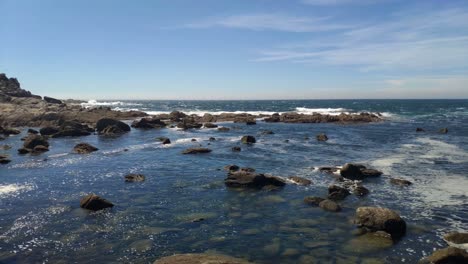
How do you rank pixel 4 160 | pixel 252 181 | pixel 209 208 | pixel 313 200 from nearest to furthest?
pixel 209 208 < pixel 313 200 < pixel 252 181 < pixel 4 160

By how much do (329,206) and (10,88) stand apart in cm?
11287

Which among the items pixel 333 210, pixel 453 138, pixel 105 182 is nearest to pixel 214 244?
pixel 333 210

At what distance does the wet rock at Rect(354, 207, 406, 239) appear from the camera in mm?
17266

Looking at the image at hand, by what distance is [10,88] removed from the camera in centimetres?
10869

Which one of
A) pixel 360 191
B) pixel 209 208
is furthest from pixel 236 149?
pixel 209 208

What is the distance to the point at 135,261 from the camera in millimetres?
14492

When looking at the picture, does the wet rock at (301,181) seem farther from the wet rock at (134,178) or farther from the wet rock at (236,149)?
the wet rock at (236,149)

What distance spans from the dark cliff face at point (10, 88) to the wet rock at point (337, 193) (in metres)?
92.1

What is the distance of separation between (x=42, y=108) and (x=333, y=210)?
77.0 meters

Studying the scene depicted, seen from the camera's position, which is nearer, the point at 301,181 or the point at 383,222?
the point at 383,222

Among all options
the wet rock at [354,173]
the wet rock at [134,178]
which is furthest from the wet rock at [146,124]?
the wet rock at [354,173]

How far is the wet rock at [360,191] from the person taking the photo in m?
23.8

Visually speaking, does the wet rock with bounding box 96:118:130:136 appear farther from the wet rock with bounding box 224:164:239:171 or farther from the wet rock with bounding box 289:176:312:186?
the wet rock with bounding box 289:176:312:186

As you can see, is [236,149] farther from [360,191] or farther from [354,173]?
[360,191]
